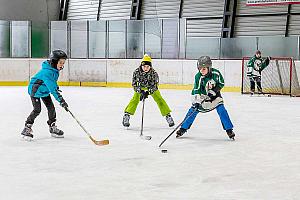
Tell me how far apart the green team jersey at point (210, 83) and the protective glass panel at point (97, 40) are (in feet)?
41.3

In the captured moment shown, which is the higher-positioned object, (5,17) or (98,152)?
(5,17)

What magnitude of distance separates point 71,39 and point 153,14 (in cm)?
380

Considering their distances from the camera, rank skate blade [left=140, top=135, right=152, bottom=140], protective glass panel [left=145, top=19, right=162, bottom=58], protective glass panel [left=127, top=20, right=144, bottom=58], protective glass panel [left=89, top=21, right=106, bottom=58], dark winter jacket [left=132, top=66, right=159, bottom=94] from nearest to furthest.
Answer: skate blade [left=140, top=135, right=152, bottom=140] → dark winter jacket [left=132, top=66, right=159, bottom=94] → protective glass panel [left=145, top=19, right=162, bottom=58] → protective glass panel [left=127, top=20, right=144, bottom=58] → protective glass panel [left=89, top=21, right=106, bottom=58]

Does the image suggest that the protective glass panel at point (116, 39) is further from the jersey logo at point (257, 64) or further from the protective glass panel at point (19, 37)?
the jersey logo at point (257, 64)

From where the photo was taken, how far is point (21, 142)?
6066mm

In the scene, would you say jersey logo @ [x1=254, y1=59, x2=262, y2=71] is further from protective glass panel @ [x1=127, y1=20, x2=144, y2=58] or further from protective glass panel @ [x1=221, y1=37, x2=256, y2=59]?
protective glass panel @ [x1=127, y1=20, x2=144, y2=58]

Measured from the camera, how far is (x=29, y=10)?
21.7 meters

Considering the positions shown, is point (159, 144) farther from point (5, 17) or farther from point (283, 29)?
point (5, 17)

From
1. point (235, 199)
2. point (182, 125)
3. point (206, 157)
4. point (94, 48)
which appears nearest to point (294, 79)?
point (94, 48)

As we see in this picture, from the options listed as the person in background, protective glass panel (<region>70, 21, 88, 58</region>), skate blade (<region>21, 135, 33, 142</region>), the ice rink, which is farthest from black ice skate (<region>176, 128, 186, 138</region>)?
protective glass panel (<region>70, 21, 88, 58</region>)

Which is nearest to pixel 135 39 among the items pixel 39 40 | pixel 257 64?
pixel 39 40

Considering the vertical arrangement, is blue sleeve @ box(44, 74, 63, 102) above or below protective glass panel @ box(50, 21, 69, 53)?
below

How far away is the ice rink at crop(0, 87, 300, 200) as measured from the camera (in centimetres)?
369

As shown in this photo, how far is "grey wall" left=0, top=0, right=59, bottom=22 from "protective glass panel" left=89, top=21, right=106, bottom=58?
4.09 meters
